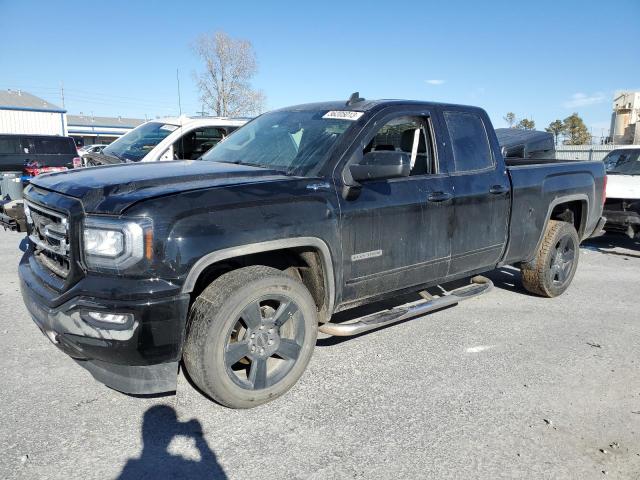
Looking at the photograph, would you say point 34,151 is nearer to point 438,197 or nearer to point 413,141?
point 413,141

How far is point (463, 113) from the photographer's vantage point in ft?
15.2

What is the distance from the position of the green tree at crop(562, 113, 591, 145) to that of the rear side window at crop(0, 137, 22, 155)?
4042 cm

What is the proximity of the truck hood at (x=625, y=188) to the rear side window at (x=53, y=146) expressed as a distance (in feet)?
49.2

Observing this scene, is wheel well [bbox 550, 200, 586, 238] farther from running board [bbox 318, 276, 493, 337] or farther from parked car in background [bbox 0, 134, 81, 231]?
parked car in background [bbox 0, 134, 81, 231]

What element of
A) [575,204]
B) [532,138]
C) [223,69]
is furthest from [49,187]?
[223,69]

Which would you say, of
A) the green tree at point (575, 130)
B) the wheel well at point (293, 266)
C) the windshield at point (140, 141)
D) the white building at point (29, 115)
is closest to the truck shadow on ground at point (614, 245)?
the wheel well at point (293, 266)

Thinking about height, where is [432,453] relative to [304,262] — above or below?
below

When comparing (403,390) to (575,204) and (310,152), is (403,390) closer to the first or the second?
(310,152)

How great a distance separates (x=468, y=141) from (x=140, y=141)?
19.7 ft

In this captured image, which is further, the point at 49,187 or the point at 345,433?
the point at 49,187

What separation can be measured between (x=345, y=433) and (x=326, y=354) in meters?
1.15

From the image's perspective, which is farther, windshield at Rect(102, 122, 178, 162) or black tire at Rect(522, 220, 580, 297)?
windshield at Rect(102, 122, 178, 162)

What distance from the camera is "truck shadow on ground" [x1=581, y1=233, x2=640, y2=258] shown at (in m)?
8.55

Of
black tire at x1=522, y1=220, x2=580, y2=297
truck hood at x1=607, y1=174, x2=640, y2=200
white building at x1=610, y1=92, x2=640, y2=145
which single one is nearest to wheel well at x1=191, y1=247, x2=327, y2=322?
black tire at x1=522, y1=220, x2=580, y2=297
